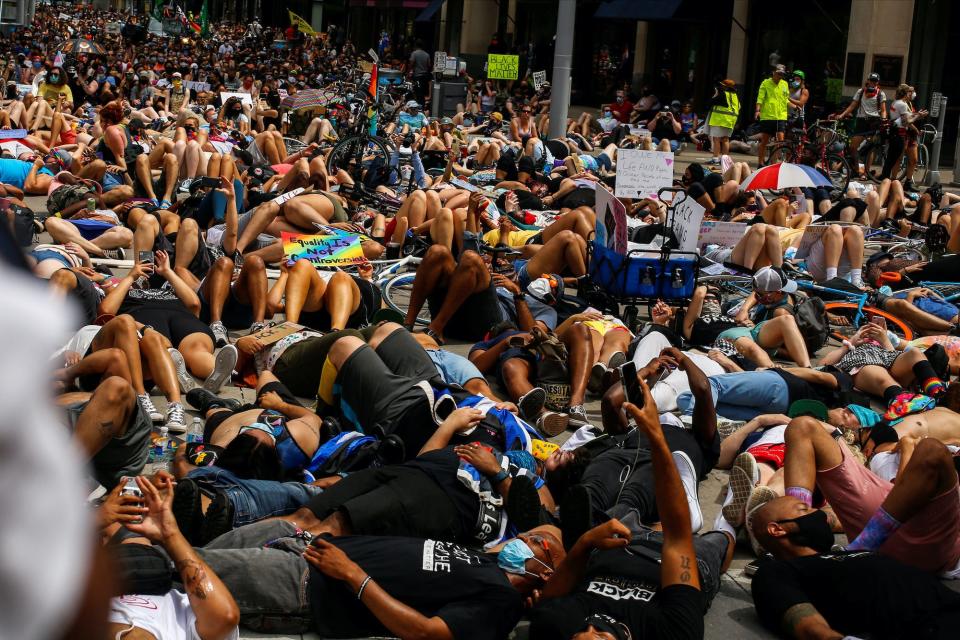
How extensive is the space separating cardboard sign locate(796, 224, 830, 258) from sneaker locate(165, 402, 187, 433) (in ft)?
23.1

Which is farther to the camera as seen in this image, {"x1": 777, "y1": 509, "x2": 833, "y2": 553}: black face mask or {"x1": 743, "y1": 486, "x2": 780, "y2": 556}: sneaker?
{"x1": 743, "y1": 486, "x2": 780, "y2": 556}: sneaker

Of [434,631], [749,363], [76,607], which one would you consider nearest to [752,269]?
[749,363]

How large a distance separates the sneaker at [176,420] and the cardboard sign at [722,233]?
669 cm

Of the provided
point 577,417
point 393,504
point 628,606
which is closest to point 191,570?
point 393,504

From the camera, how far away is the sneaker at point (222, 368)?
7395 mm

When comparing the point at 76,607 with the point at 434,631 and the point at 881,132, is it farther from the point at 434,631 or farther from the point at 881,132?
the point at 881,132

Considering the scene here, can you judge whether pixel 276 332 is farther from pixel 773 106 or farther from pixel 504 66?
pixel 504 66

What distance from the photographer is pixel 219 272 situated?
885 centimetres

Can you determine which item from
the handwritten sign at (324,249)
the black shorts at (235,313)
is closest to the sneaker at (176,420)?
the black shorts at (235,313)

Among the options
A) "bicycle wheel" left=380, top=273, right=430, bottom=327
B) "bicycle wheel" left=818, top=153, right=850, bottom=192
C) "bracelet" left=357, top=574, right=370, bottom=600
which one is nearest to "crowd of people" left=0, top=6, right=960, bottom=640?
"bracelet" left=357, top=574, right=370, bottom=600

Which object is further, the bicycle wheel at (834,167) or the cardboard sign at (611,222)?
the bicycle wheel at (834,167)

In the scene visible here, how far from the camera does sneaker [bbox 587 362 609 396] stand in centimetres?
Result: 794

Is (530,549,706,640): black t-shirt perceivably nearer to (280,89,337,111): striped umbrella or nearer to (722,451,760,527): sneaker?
(722,451,760,527): sneaker

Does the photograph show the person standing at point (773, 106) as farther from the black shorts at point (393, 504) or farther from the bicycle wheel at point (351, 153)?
the black shorts at point (393, 504)
